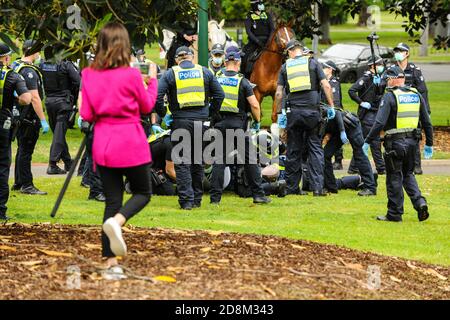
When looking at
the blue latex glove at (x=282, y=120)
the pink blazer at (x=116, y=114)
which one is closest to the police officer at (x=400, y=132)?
the blue latex glove at (x=282, y=120)

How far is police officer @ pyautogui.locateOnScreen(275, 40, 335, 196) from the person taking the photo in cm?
1593

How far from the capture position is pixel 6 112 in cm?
1255

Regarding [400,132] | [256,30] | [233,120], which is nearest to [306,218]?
[400,132]

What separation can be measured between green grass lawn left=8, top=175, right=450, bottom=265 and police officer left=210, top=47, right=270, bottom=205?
0.27 meters

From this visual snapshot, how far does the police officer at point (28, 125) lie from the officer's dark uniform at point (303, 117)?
342 cm

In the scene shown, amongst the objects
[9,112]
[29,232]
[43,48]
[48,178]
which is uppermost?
[43,48]

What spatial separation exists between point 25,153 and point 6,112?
146 inches

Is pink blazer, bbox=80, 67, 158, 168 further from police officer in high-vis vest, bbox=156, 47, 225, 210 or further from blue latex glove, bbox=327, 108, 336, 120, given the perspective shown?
blue latex glove, bbox=327, 108, 336, 120

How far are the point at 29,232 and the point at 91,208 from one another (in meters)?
3.48

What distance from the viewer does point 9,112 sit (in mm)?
12609

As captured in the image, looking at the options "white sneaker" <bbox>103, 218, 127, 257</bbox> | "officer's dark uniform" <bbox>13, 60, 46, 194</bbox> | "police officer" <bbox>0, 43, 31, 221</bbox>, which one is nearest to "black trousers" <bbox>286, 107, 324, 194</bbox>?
"officer's dark uniform" <bbox>13, 60, 46, 194</bbox>
